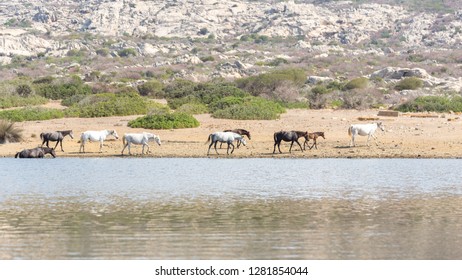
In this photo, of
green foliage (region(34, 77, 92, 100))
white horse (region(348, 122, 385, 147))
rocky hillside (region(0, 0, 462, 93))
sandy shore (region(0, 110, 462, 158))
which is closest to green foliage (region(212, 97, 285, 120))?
sandy shore (region(0, 110, 462, 158))

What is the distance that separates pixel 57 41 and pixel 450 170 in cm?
9171

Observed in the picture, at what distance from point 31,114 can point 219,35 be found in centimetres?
8504

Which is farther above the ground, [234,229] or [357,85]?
[357,85]

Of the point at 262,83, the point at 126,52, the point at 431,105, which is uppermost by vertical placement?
the point at 126,52

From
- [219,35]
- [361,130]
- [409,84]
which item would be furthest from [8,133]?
[219,35]

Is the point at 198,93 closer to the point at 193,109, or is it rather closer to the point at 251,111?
the point at 193,109

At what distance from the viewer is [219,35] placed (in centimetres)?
12162

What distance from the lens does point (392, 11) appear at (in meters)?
130

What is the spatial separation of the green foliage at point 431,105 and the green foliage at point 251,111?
6.77 meters

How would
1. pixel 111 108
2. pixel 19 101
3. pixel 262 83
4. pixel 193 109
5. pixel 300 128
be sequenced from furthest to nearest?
pixel 262 83, pixel 19 101, pixel 193 109, pixel 111 108, pixel 300 128

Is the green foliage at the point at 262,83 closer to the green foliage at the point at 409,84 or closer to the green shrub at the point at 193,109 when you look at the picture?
the green foliage at the point at 409,84

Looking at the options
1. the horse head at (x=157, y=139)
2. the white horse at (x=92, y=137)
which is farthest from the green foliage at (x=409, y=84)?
the white horse at (x=92, y=137)
